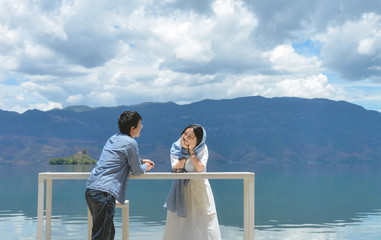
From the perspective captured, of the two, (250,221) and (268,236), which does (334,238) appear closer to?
(268,236)

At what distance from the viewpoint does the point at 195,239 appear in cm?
388

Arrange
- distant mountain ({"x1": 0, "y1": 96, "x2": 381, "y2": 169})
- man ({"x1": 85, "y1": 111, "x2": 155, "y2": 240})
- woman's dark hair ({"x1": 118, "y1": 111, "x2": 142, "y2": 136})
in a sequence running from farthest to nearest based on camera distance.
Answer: distant mountain ({"x1": 0, "y1": 96, "x2": 381, "y2": 169})
woman's dark hair ({"x1": 118, "y1": 111, "x2": 142, "y2": 136})
man ({"x1": 85, "y1": 111, "x2": 155, "y2": 240})

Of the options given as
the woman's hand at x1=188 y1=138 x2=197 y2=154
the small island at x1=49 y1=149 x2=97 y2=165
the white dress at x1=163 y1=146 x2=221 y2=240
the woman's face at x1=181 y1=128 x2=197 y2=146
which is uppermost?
the woman's face at x1=181 y1=128 x2=197 y2=146

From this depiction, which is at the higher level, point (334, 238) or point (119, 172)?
point (119, 172)

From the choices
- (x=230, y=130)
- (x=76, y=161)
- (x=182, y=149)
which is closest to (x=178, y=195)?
(x=182, y=149)

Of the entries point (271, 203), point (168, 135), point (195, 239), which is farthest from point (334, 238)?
point (168, 135)

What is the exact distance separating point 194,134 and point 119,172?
2.33ft

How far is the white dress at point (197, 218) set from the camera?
153 inches

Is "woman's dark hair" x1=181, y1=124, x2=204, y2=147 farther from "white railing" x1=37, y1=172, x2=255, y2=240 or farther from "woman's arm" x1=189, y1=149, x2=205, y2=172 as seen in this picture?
"white railing" x1=37, y1=172, x2=255, y2=240

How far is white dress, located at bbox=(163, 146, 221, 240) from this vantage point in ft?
12.7

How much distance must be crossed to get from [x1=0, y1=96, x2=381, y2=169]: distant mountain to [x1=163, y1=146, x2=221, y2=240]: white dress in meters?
132

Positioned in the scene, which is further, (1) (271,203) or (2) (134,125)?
(1) (271,203)

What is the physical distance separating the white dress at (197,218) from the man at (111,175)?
0.63 meters

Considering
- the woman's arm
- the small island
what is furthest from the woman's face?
the small island
